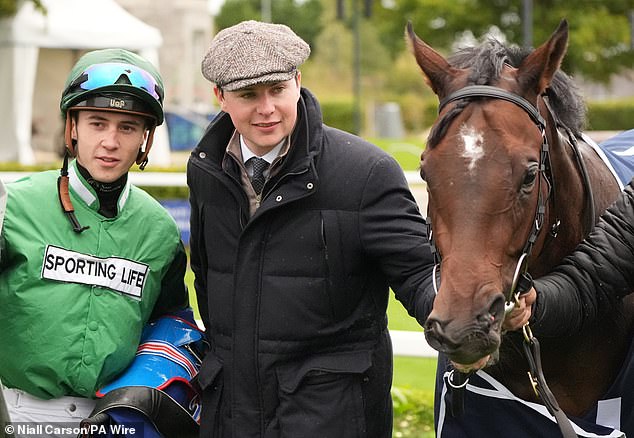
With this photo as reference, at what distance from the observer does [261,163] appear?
10.2 ft

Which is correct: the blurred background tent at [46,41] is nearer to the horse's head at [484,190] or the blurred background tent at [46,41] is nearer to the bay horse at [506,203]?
the bay horse at [506,203]

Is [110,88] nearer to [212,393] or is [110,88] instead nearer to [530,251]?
[212,393]

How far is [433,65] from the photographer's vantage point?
108 inches

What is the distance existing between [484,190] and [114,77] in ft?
4.65

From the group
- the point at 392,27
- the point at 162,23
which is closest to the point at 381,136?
the point at 392,27

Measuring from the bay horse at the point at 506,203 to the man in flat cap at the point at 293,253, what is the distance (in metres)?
0.40

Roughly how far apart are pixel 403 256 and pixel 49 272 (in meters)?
1.12

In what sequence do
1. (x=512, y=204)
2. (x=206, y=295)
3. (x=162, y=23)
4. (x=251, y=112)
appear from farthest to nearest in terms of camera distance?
(x=162, y=23) → (x=206, y=295) → (x=251, y=112) → (x=512, y=204)

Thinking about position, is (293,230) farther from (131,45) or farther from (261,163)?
(131,45)

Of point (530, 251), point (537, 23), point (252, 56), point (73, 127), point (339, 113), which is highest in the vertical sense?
point (537, 23)

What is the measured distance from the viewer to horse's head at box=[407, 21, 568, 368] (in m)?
2.36

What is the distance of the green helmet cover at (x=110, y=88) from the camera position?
10.7 ft

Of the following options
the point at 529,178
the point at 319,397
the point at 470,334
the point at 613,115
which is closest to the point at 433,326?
the point at 470,334

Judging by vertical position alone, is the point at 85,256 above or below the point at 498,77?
below
